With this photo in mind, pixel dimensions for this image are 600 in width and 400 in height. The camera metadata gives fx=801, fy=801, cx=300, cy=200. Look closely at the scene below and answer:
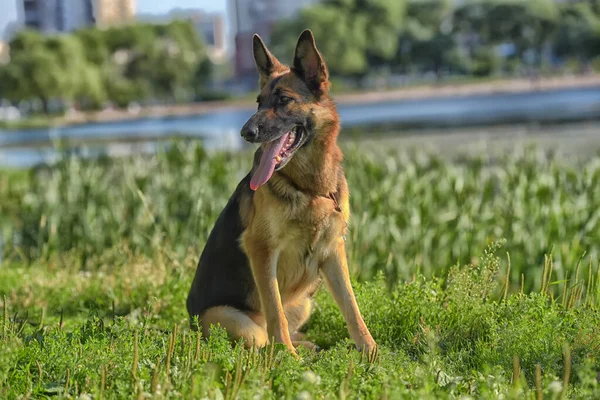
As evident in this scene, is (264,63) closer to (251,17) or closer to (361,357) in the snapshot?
(361,357)

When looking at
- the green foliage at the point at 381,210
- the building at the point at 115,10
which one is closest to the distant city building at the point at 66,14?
the building at the point at 115,10

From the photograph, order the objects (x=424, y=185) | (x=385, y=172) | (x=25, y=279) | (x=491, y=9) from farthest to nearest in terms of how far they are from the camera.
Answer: (x=491, y=9) < (x=385, y=172) < (x=424, y=185) < (x=25, y=279)

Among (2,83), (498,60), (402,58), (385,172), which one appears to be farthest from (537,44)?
(385,172)

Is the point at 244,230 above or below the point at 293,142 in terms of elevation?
below

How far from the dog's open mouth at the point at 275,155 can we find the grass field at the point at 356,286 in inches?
29.3

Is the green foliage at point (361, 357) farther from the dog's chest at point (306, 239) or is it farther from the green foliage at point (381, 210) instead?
the green foliage at point (381, 210)

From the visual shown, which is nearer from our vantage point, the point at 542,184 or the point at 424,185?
the point at 542,184

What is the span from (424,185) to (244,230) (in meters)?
4.43

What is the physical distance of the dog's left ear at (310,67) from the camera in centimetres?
396

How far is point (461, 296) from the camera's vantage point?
14.4ft

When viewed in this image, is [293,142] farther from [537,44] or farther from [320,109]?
[537,44]

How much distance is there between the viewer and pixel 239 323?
4137 mm

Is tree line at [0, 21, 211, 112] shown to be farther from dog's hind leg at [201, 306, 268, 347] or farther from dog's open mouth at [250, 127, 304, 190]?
dog's open mouth at [250, 127, 304, 190]

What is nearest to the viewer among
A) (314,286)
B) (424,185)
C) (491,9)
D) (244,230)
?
(244,230)
